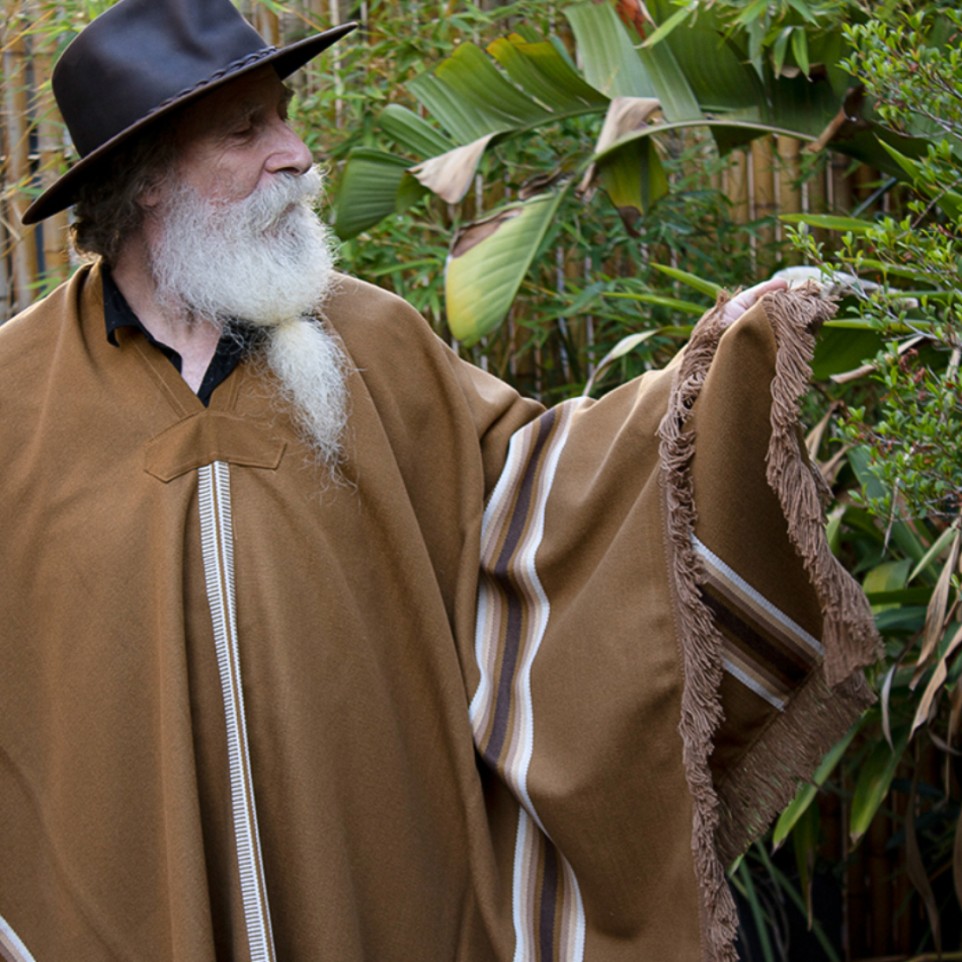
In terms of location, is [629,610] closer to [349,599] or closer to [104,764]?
[349,599]

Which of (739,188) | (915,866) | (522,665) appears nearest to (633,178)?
(739,188)

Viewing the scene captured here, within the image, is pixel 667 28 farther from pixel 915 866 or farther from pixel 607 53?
pixel 915 866

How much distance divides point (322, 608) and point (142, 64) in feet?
3.10

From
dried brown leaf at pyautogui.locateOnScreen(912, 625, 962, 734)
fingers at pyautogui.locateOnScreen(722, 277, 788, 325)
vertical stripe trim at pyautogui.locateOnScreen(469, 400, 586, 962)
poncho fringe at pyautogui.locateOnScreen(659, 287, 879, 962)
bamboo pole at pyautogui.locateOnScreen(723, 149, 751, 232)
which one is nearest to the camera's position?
poncho fringe at pyautogui.locateOnScreen(659, 287, 879, 962)

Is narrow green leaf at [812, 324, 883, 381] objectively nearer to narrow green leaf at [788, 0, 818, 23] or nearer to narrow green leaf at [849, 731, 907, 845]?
narrow green leaf at [788, 0, 818, 23]

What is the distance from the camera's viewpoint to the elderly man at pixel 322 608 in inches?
86.0

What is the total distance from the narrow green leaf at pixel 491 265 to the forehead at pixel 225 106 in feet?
3.40

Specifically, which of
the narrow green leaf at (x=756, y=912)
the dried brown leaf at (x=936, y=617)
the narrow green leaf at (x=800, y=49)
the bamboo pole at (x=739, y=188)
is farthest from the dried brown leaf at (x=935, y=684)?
the bamboo pole at (x=739, y=188)

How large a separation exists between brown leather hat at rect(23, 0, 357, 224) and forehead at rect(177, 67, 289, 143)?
0.14ft

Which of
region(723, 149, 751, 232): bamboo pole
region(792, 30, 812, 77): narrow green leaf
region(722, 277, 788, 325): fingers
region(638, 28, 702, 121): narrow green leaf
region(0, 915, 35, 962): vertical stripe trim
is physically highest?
region(722, 277, 788, 325): fingers

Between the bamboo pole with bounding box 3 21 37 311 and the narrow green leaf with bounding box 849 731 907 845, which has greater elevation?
the bamboo pole with bounding box 3 21 37 311

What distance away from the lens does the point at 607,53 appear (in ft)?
12.3

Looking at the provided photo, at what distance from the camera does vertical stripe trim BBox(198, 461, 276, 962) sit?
7.26 ft

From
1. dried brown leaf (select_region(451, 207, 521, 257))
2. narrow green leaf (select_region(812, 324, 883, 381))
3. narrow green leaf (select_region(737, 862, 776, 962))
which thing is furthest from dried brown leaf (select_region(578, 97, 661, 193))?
narrow green leaf (select_region(737, 862, 776, 962))
